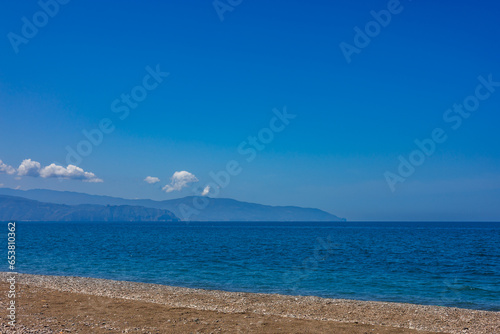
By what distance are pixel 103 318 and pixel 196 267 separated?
2322 centimetres

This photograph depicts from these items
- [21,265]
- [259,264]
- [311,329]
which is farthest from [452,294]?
[21,265]

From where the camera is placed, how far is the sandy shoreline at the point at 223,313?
14789 millimetres

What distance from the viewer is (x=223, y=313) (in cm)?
1747

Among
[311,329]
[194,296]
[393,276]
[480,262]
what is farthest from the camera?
[480,262]

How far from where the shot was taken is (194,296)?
22344 millimetres

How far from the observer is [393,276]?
110 feet

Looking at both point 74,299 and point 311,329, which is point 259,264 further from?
point 311,329

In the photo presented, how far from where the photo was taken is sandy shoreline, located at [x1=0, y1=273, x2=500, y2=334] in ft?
48.5

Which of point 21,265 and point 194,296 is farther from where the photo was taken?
point 21,265

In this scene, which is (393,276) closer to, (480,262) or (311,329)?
(480,262)

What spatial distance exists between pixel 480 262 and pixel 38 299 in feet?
152

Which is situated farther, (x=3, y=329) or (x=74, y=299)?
(x=74, y=299)

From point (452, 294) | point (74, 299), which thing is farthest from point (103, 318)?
point (452, 294)

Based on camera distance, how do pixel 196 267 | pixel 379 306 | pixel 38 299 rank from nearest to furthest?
pixel 38 299 → pixel 379 306 → pixel 196 267
